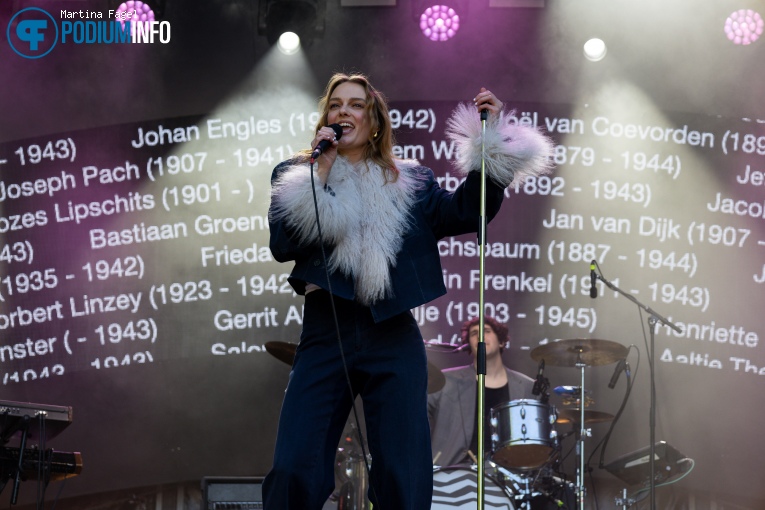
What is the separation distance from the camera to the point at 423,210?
290 centimetres

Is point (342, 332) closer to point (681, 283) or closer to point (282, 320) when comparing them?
point (282, 320)

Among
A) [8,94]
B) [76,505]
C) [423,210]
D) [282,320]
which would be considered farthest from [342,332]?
[8,94]

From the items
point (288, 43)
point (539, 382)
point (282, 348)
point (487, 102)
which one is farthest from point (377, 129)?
point (288, 43)

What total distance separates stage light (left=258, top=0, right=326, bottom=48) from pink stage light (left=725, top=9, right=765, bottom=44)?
2726 mm

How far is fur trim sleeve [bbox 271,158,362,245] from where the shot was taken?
8.94ft

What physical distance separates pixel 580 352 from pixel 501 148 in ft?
9.48

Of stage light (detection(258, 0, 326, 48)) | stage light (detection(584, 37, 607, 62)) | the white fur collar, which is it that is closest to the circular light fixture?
stage light (detection(258, 0, 326, 48))

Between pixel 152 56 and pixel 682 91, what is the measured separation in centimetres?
354

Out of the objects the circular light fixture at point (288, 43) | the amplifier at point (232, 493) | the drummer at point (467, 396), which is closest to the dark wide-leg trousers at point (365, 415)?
the amplifier at point (232, 493)

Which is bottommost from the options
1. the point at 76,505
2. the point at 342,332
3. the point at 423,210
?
the point at 76,505

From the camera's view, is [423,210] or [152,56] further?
[152,56]

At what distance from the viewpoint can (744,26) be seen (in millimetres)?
6430

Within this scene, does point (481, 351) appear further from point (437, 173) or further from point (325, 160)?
point (437, 173)

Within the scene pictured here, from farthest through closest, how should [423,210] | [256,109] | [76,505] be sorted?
[256,109]
[76,505]
[423,210]
